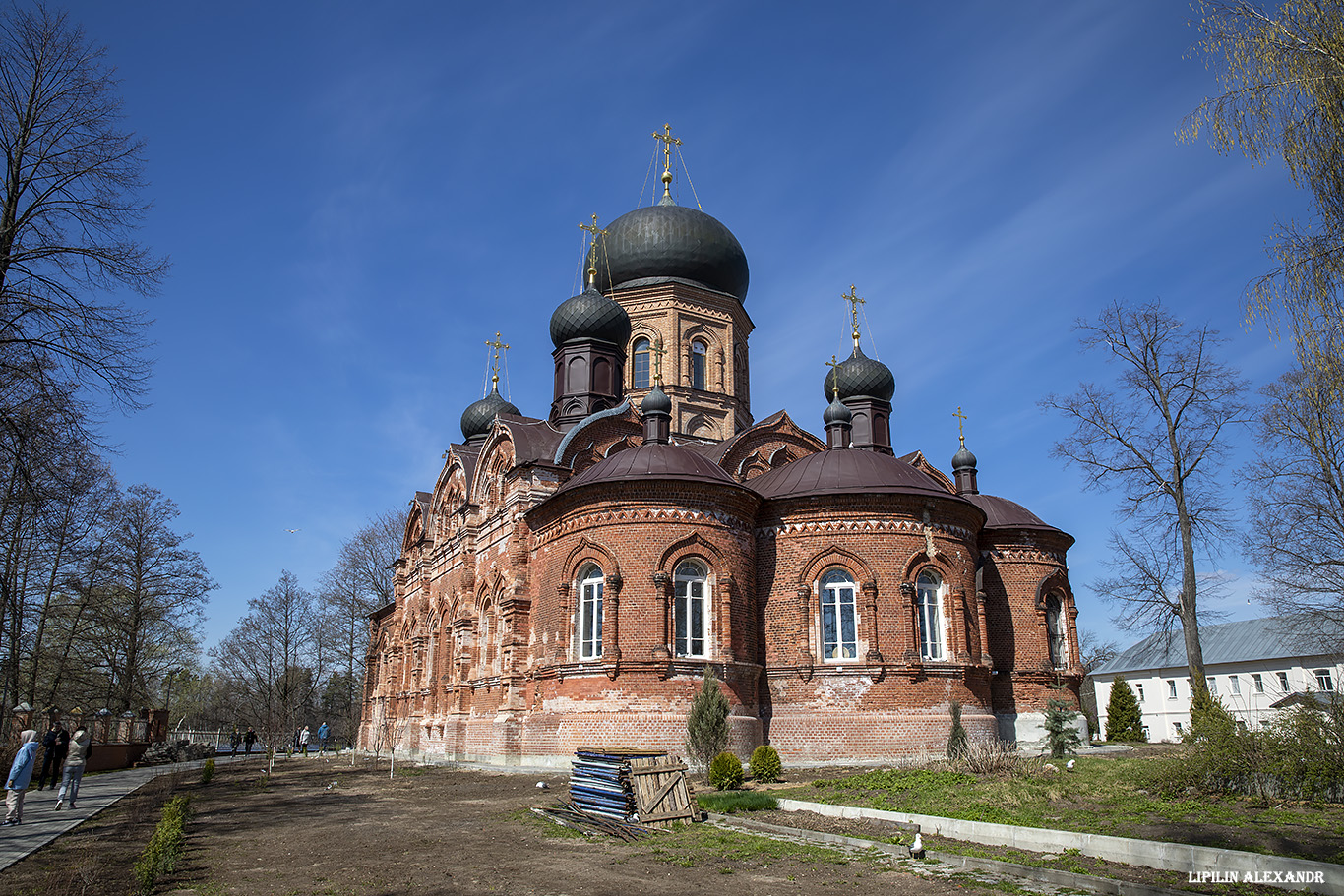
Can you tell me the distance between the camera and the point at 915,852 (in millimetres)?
7980

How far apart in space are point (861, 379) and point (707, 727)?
15372mm

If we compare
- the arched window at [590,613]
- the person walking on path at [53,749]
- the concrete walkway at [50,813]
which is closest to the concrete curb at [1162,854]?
the concrete walkway at [50,813]

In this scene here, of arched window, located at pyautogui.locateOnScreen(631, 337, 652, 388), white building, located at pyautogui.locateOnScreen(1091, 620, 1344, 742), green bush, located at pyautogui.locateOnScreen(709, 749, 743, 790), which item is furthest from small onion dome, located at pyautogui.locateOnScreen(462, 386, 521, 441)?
white building, located at pyautogui.locateOnScreen(1091, 620, 1344, 742)

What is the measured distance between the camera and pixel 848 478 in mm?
18953

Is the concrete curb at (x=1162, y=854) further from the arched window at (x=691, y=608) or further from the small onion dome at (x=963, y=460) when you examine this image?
the small onion dome at (x=963, y=460)

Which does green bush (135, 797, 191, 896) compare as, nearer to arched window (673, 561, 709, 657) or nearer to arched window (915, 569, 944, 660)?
arched window (673, 561, 709, 657)

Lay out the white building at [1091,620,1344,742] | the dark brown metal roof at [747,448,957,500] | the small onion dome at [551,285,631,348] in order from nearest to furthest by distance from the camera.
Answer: the dark brown metal roof at [747,448,957,500], the small onion dome at [551,285,631,348], the white building at [1091,620,1344,742]

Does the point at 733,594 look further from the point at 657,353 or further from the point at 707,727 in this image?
the point at 657,353

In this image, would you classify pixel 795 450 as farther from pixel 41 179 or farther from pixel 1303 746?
pixel 41 179

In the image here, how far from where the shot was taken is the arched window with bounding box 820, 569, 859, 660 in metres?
18.1

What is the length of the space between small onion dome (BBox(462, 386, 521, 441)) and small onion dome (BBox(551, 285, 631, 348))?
6637 millimetres

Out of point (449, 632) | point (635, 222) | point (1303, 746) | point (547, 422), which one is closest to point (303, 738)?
point (449, 632)

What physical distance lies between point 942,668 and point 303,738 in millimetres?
28194

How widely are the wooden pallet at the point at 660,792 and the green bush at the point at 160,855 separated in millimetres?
4503
